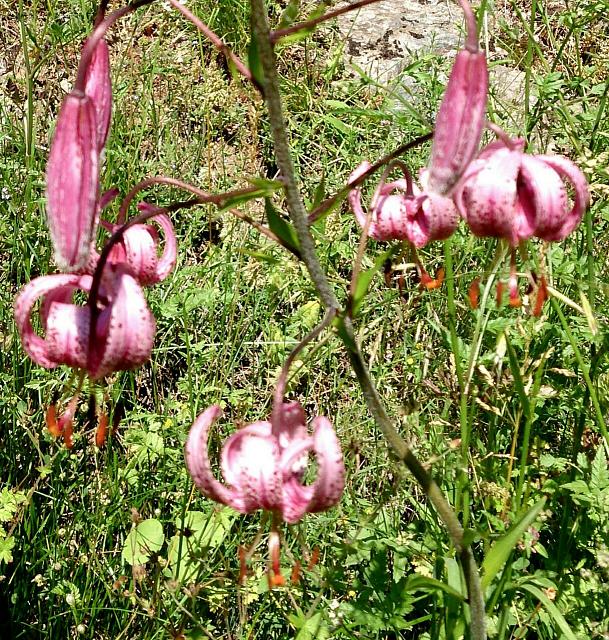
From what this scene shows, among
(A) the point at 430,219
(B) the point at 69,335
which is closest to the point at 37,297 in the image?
(B) the point at 69,335

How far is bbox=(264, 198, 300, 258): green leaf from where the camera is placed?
2.77ft

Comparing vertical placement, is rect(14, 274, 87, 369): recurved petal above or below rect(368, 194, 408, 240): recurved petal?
below

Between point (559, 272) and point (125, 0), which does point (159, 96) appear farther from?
point (559, 272)

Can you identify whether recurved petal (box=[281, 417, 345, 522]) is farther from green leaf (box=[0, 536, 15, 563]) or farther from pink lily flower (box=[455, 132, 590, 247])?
green leaf (box=[0, 536, 15, 563])

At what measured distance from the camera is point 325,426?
0.80 m

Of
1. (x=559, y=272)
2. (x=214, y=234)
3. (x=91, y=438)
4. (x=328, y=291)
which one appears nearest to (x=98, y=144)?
(x=328, y=291)

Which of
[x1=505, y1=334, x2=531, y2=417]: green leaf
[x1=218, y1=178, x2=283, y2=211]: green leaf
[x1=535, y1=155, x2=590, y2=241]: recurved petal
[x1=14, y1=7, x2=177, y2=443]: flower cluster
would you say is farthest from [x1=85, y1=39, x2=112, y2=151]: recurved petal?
[x1=505, y1=334, x2=531, y2=417]: green leaf

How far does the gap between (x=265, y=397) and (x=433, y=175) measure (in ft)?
3.49

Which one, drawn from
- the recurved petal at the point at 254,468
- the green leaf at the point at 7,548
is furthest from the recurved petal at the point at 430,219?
the green leaf at the point at 7,548

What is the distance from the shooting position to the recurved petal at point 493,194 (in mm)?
858

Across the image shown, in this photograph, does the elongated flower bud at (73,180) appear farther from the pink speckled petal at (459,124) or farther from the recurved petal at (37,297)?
the pink speckled petal at (459,124)

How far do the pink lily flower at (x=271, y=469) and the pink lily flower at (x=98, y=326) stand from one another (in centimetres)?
11

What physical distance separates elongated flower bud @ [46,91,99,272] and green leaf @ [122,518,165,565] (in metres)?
0.76

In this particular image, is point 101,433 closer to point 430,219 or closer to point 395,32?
point 430,219
